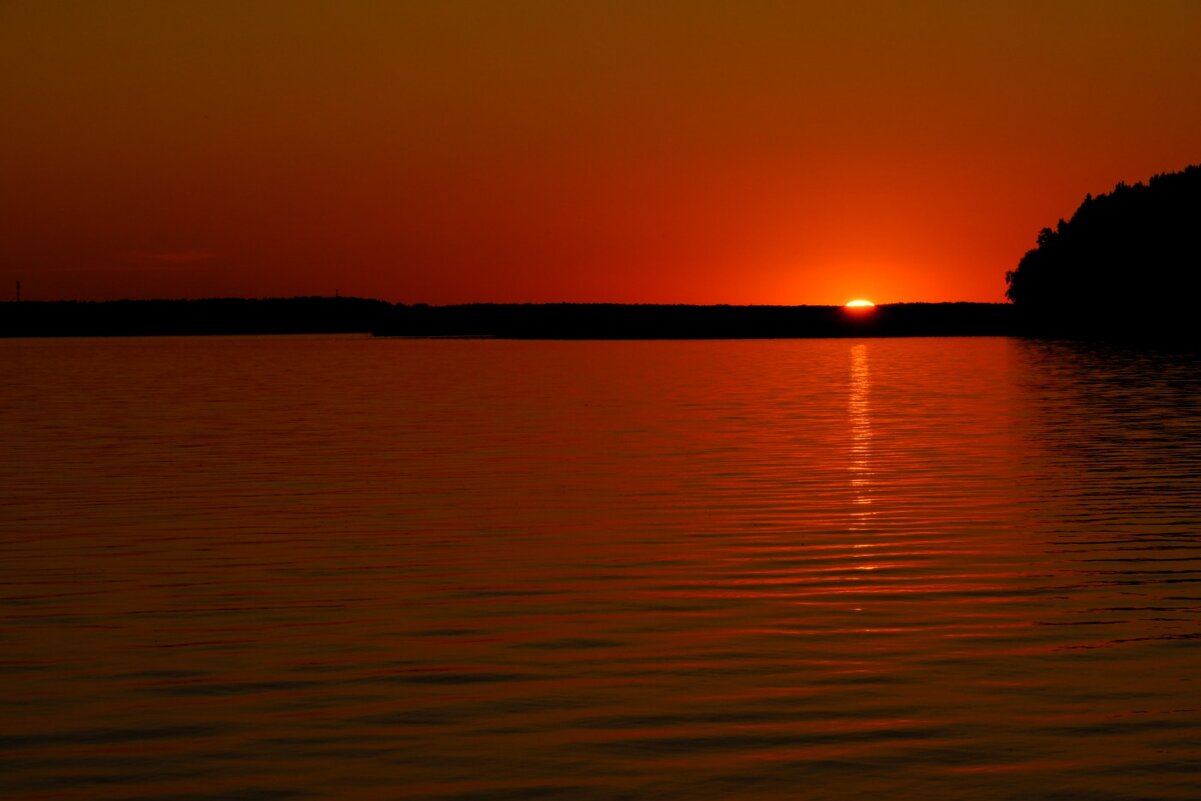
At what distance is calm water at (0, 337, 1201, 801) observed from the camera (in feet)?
34.0

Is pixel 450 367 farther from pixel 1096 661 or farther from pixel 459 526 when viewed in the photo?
pixel 1096 661

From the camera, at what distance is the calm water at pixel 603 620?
1038 centimetres

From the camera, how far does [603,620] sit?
1497 centimetres

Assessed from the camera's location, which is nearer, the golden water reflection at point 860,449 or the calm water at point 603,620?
the calm water at point 603,620

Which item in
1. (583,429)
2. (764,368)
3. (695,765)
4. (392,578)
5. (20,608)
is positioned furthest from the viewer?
(764,368)

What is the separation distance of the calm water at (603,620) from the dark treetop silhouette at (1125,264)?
123 meters

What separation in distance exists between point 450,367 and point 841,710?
80292mm

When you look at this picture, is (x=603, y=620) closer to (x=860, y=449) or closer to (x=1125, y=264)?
(x=860, y=449)

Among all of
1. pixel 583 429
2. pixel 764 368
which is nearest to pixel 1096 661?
pixel 583 429

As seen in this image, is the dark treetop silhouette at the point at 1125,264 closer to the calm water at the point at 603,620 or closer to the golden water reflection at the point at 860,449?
the golden water reflection at the point at 860,449

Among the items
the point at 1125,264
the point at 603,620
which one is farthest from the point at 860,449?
the point at 1125,264

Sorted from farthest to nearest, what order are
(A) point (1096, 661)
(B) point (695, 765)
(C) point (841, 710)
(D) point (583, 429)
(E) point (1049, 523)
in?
1. (D) point (583, 429)
2. (E) point (1049, 523)
3. (A) point (1096, 661)
4. (C) point (841, 710)
5. (B) point (695, 765)

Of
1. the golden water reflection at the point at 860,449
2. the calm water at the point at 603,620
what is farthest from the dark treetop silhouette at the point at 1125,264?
the calm water at the point at 603,620

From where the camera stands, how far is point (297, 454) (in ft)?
109
